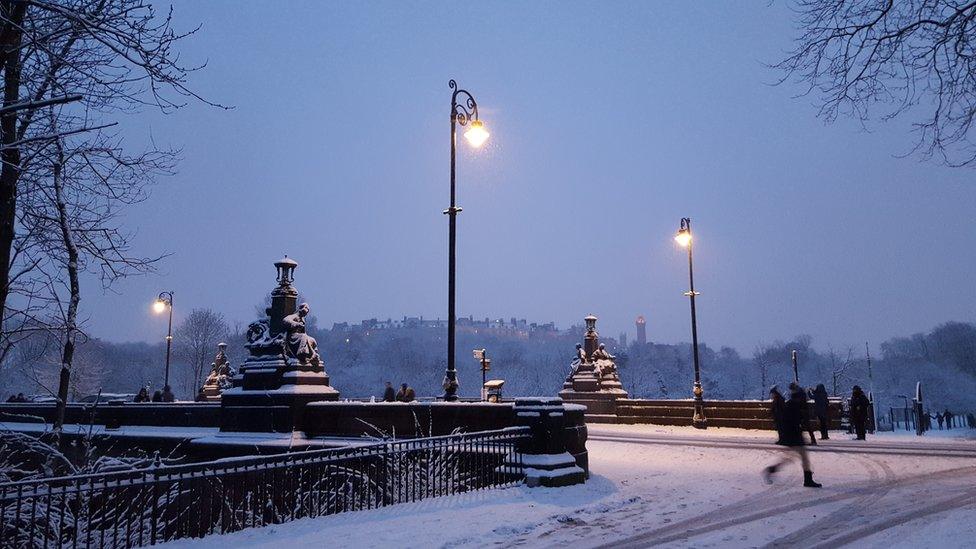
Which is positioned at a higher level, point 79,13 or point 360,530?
point 79,13

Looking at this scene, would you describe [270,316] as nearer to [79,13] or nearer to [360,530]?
Answer: [360,530]

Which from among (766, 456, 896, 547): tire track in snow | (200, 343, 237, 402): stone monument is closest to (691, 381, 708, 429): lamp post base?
(766, 456, 896, 547): tire track in snow

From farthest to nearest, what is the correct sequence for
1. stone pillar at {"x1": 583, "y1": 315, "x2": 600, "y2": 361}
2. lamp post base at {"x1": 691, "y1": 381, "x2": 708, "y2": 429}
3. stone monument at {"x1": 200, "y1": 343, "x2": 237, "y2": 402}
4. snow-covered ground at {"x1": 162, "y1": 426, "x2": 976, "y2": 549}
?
stone monument at {"x1": 200, "y1": 343, "x2": 237, "y2": 402}
stone pillar at {"x1": 583, "y1": 315, "x2": 600, "y2": 361}
lamp post base at {"x1": 691, "y1": 381, "x2": 708, "y2": 429}
snow-covered ground at {"x1": 162, "y1": 426, "x2": 976, "y2": 549}

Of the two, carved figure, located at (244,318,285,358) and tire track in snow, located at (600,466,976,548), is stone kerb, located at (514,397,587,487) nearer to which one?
tire track in snow, located at (600,466,976,548)

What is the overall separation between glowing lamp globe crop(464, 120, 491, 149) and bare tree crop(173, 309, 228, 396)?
186 ft

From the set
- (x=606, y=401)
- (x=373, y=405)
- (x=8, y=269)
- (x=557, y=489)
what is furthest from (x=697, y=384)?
(x=8, y=269)

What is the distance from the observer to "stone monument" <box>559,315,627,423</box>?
1261 inches

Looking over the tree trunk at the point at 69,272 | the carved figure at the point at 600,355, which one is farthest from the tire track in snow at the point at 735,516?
the carved figure at the point at 600,355

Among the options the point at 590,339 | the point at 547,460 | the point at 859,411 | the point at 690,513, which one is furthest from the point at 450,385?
the point at 590,339

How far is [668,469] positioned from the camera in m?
14.8

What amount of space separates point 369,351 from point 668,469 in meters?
156

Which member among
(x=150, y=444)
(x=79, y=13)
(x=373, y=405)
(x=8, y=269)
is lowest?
(x=150, y=444)

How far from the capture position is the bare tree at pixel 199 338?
68.9m

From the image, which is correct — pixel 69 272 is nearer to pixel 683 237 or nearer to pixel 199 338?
pixel 683 237
